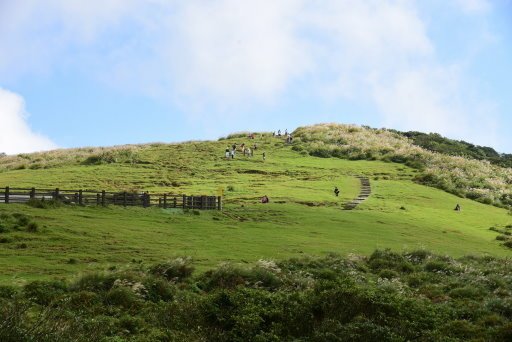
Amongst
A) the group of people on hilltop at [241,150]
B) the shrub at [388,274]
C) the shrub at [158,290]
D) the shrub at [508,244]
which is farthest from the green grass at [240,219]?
the shrub at [388,274]

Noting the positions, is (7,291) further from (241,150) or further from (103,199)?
(241,150)

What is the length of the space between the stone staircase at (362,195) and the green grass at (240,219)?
86 centimetres

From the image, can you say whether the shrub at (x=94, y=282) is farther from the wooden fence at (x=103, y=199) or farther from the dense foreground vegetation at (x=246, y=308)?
the wooden fence at (x=103, y=199)

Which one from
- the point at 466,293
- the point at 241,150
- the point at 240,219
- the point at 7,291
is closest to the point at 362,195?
the point at 240,219

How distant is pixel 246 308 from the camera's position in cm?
1873

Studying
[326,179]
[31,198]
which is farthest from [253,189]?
[31,198]

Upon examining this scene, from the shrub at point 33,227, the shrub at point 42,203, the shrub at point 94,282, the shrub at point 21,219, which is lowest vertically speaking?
the shrub at point 94,282

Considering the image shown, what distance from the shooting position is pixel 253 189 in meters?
61.0

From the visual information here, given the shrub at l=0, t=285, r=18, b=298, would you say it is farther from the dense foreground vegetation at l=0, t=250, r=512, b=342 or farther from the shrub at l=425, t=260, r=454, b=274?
the shrub at l=425, t=260, r=454, b=274

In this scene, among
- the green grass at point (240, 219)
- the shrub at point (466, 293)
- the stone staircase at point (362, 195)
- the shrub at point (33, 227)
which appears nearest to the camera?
the shrub at point (466, 293)

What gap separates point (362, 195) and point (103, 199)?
96.3 feet

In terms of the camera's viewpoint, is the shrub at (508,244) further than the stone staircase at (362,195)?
No

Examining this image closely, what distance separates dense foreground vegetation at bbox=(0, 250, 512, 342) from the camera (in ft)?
54.8

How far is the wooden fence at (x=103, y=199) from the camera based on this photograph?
39062mm
